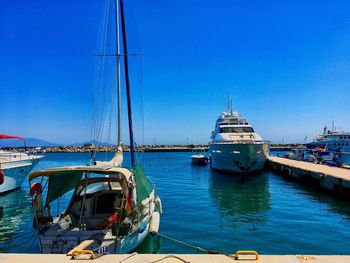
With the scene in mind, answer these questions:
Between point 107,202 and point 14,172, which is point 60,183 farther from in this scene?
point 14,172

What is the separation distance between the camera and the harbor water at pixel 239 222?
35.1 feet

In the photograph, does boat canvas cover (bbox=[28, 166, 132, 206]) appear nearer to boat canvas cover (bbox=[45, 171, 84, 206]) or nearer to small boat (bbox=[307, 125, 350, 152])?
boat canvas cover (bbox=[45, 171, 84, 206])

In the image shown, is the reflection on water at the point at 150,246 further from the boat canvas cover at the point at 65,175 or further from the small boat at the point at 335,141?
the small boat at the point at 335,141

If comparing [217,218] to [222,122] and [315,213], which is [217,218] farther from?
[222,122]

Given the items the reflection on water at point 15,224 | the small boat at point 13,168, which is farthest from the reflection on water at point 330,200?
the small boat at point 13,168

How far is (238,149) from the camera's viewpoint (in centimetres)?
3216

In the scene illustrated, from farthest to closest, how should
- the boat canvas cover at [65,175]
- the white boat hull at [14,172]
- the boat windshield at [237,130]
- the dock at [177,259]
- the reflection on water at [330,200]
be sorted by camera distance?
the boat windshield at [237,130] → the white boat hull at [14,172] → the reflection on water at [330,200] → the boat canvas cover at [65,175] → the dock at [177,259]

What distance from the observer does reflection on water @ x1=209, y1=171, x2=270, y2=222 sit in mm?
16719

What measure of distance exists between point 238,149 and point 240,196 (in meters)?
10.8

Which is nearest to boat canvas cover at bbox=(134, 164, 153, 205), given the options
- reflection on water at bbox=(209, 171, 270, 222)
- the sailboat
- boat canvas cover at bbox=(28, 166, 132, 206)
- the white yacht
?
the sailboat

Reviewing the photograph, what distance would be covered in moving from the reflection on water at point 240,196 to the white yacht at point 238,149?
2.08 m

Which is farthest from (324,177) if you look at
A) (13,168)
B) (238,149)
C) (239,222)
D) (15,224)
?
(13,168)

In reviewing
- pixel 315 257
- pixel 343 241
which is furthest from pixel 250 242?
pixel 315 257

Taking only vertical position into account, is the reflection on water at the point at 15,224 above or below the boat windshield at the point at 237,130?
below
